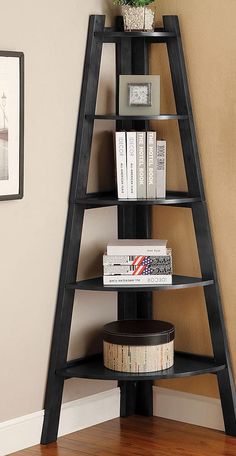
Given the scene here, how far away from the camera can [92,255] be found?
4066 mm

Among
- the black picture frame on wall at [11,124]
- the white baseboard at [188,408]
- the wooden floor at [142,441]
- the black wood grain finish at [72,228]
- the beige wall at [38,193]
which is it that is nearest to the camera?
the black picture frame on wall at [11,124]

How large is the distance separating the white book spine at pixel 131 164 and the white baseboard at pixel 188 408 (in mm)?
935

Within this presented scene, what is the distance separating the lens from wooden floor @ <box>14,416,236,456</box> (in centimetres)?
380

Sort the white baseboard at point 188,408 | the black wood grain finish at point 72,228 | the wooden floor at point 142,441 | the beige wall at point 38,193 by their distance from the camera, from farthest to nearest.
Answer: the white baseboard at point 188,408, the black wood grain finish at point 72,228, the wooden floor at point 142,441, the beige wall at point 38,193

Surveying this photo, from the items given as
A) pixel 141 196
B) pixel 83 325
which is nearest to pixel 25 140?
pixel 141 196

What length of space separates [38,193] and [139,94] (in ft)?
1.84

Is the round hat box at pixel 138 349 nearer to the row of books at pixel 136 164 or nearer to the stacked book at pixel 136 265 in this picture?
the stacked book at pixel 136 265

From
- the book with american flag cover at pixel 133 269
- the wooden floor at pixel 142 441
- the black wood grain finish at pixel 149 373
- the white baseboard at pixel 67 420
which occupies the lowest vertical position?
the wooden floor at pixel 142 441

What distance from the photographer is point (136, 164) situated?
388cm

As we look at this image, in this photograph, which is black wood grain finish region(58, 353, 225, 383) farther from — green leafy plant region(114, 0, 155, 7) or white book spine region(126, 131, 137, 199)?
green leafy plant region(114, 0, 155, 7)

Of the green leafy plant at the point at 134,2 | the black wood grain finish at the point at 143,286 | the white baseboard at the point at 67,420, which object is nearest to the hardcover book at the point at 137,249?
the black wood grain finish at the point at 143,286

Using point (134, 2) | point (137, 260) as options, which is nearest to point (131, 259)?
point (137, 260)

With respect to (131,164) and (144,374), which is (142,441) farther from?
(131,164)

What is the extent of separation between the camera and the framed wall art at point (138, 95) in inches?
152
